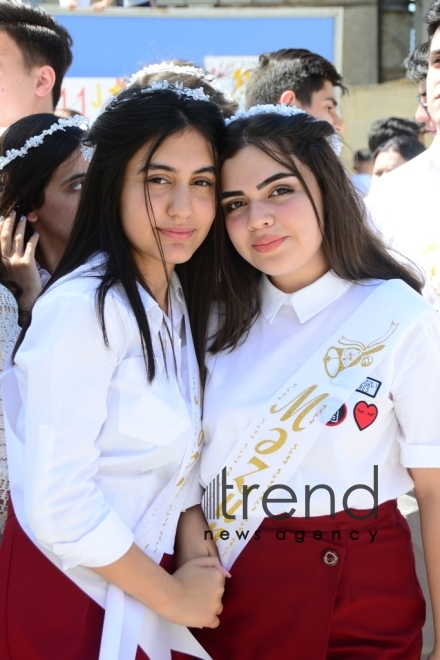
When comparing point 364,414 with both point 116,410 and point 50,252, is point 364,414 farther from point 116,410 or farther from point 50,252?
point 50,252

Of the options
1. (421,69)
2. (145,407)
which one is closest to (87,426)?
(145,407)

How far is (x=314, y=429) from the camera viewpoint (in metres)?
1.81

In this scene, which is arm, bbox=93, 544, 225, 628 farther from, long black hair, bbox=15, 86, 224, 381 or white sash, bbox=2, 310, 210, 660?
long black hair, bbox=15, 86, 224, 381

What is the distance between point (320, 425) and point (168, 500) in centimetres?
40

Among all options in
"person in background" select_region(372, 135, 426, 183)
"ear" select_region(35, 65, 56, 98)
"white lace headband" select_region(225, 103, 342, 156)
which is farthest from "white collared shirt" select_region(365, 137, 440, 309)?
"person in background" select_region(372, 135, 426, 183)

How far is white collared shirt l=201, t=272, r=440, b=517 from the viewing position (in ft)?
5.82

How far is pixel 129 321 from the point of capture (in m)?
1.72

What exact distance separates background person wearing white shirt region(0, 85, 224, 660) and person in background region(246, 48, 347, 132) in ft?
6.57

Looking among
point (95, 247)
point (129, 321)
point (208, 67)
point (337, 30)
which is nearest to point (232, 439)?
point (129, 321)

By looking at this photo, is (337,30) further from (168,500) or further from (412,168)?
(168,500)

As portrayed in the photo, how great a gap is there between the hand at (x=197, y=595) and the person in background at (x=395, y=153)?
13.3 ft

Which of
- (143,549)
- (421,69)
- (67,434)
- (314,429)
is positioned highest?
(421,69)

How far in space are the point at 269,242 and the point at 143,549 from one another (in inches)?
31.9

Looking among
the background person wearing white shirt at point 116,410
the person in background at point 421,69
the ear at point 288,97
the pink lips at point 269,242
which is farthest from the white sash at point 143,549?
the ear at point 288,97
